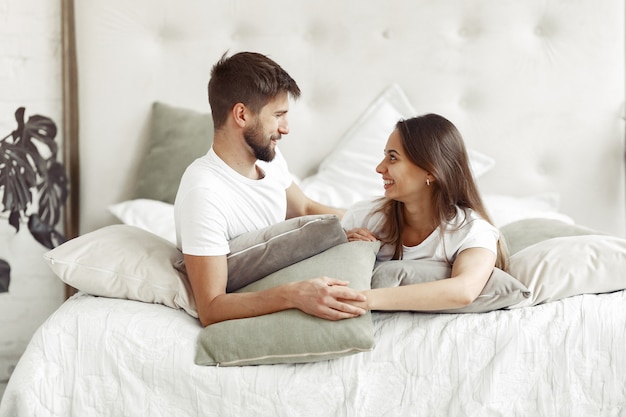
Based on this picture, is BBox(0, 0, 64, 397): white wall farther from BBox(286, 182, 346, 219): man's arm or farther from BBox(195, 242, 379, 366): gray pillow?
BBox(195, 242, 379, 366): gray pillow

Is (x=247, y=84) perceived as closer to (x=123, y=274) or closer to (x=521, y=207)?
(x=123, y=274)

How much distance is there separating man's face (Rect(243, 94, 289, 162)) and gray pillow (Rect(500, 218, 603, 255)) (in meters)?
0.74


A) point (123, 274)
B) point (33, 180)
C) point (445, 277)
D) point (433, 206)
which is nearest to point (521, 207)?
point (433, 206)

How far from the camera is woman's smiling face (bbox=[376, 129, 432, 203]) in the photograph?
1.83 metres

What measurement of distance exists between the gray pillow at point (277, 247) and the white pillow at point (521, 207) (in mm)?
789

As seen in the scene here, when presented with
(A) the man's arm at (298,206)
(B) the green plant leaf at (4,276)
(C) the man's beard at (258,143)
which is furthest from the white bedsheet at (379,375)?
(B) the green plant leaf at (4,276)

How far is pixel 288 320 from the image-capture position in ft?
5.18

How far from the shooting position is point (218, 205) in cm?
175

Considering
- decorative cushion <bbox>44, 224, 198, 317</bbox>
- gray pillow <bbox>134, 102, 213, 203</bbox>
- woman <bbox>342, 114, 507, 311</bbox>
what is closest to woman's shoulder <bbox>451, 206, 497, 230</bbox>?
woman <bbox>342, 114, 507, 311</bbox>

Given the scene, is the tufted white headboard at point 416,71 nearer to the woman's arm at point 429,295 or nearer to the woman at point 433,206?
the woman at point 433,206

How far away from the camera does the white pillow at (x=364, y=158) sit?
2691 mm

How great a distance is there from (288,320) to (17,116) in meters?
1.52

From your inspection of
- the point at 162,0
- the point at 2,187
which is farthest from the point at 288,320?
the point at 162,0

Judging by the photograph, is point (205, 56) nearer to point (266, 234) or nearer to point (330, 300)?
point (266, 234)
